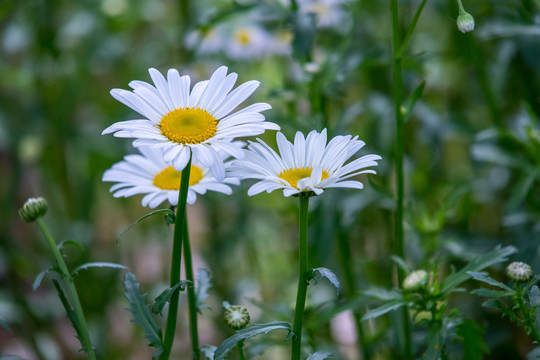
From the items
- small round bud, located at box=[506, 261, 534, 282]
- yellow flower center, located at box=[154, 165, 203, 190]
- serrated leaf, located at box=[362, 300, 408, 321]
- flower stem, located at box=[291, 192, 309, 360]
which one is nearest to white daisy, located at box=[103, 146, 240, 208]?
yellow flower center, located at box=[154, 165, 203, 190]

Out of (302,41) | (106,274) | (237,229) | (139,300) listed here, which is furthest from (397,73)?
(106,274)

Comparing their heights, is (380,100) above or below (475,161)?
above

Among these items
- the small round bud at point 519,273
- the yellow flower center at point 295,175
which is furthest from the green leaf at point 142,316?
the small round bud at point 519,273

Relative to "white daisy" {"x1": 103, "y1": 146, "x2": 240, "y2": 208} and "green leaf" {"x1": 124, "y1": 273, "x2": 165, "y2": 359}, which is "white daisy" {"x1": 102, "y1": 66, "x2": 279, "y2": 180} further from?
"green leaf" {"x1": 124, "y1": 273, "x2": 165, "y2": 359}

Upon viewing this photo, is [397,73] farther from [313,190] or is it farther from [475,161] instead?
[475,161]

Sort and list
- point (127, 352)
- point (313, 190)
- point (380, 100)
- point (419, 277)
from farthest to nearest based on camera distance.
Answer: point (127, 352), point (380, 100), point (419, 277), point (313, 190)

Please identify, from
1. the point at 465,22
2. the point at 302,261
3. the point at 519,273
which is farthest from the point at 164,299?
the point at 465,22
